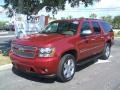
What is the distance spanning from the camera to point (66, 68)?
8.12m

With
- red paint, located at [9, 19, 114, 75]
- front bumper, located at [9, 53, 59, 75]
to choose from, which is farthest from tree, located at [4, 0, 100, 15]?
front bumper, located at [9, 53, 59, 75]

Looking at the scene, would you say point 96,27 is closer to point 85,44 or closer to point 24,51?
point 85,44

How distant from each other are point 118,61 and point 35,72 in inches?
208

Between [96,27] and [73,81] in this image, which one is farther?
[96,27]

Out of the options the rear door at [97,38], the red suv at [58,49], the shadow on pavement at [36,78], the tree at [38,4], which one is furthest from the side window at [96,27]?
the tree at [38,4]

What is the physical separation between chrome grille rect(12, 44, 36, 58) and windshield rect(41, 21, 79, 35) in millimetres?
1623

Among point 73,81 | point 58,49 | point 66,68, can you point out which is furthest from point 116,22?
point 58,49

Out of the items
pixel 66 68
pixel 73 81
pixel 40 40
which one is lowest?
pixel 73 81

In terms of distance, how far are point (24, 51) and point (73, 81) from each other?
1.76m

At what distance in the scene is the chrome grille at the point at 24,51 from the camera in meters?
7.69

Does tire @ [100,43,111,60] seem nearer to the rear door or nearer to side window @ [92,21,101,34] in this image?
the rear door

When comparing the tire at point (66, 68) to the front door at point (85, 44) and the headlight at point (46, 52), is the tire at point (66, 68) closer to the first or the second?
the headlight at point (46, 52)

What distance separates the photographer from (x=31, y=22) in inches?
589

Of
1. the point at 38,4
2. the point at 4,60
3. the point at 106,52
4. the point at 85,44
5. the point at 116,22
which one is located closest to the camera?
the point at 85,44
